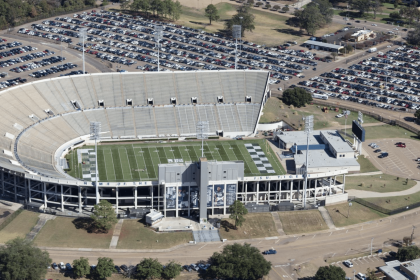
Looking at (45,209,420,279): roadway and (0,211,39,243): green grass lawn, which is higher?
(0,211,39,243): green grass lawn

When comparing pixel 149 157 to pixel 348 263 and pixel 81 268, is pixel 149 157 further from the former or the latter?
pixel 348 263

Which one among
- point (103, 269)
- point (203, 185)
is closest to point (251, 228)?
point (203, 185)

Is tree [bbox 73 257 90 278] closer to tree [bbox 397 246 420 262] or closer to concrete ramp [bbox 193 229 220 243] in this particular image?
concrete ramp [bbox 193 229 220 243]

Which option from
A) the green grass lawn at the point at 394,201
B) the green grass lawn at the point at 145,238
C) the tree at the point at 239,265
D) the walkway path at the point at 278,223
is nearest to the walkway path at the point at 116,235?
the green grass lawn at the point at 145,238

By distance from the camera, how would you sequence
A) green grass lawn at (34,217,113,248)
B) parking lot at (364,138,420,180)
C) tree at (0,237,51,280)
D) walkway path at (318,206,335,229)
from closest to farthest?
tree at (0,237,51,280) → green grass lawn at (34,217,113,248) → walkway path at (318,206,335,229) → parking lot at (364,138,420,180)

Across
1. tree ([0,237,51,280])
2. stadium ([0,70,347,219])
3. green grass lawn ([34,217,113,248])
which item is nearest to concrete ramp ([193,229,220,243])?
stadium ([0,70,347,219])

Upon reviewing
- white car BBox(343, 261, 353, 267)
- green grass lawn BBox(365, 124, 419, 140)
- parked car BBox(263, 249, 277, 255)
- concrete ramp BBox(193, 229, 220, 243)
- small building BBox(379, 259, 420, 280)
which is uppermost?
green grass lawn BBox(365, 124, 419, 140)
